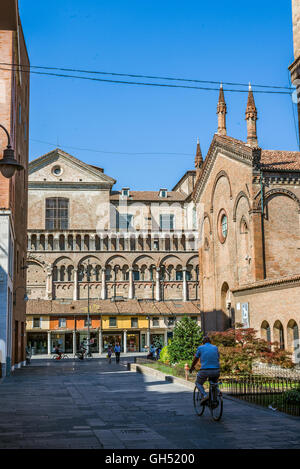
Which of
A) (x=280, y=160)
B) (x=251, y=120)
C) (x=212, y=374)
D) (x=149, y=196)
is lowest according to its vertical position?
(x=212, y=374)

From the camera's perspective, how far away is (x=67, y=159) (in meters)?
64.8

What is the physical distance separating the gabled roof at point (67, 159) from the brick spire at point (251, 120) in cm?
3185

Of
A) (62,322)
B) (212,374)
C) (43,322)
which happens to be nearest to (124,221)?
(62,322)

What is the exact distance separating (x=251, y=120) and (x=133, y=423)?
2732 cm

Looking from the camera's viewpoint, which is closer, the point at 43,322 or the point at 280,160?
the point at 280,160

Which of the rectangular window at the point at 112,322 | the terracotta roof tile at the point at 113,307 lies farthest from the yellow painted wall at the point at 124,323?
the terracotta roof tile at the point at 113,307

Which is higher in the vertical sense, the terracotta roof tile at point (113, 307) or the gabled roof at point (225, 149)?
the gabled roof at point (225, 149)

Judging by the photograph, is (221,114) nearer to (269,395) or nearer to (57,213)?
(57,213)

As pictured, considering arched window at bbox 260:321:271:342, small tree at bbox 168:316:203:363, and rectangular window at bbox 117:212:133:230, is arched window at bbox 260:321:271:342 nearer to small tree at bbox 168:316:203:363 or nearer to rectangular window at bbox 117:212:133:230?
small tree at bbox 168:316:203:363

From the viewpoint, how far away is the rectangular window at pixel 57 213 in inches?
2495

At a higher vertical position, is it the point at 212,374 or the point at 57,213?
the point at 57,213

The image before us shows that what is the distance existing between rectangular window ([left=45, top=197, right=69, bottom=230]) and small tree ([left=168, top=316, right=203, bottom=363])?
128 ft

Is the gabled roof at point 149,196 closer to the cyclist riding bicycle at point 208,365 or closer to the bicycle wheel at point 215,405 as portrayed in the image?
the cyclist riding bicycle at point 208,365
